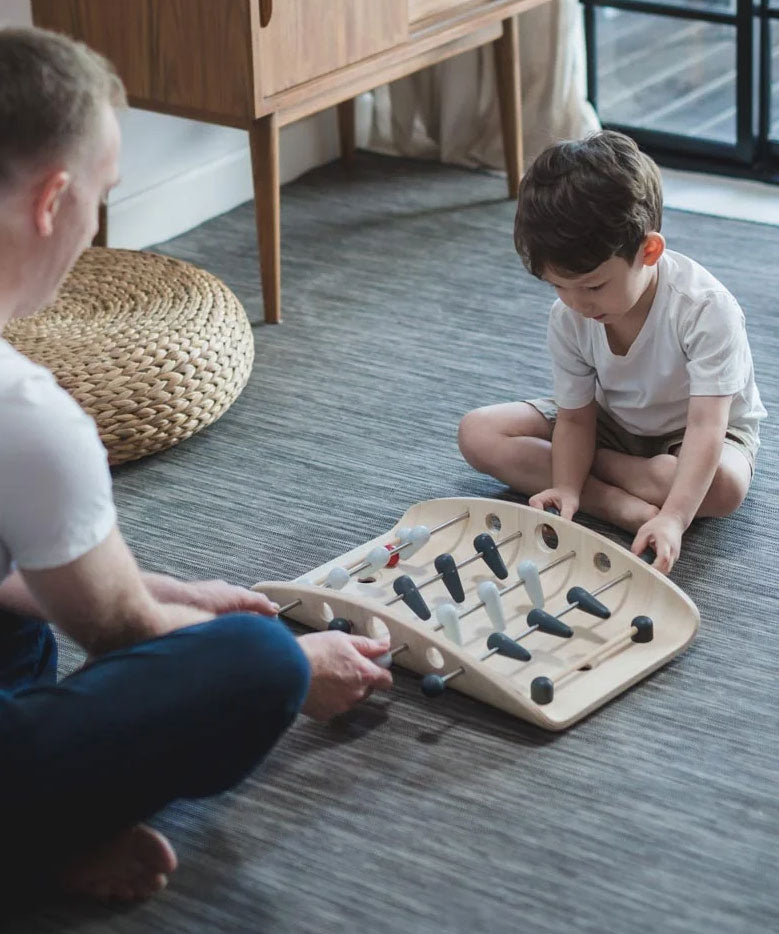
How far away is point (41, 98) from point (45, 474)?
29 cm

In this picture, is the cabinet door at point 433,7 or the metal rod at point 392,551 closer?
the metal rod at point 392,551

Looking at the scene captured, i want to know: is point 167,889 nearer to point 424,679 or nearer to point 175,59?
point 424,679

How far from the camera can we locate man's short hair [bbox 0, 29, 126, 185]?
110cm

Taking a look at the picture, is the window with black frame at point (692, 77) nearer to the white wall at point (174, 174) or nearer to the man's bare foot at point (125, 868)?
the white wall at point (174, 174)

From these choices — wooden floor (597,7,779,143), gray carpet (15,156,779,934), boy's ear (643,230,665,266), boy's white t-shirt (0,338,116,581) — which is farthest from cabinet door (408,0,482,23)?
boy's white t-shirt (0,338,116,581)

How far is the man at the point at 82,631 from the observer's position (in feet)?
3.62

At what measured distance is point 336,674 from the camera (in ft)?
4.80

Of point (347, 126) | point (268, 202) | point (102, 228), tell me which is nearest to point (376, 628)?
point (268, 202)

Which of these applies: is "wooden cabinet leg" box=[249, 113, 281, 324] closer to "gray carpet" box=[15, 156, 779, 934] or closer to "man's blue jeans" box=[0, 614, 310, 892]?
"gray carpet" box=[15, 156, 779, 934]

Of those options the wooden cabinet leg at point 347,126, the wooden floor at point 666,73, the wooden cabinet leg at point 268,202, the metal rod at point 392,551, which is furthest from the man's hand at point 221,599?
the wooden floor at point 666,73

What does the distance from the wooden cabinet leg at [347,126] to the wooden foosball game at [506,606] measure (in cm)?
161

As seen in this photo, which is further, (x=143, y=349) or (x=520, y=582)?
(x=143, y=349)

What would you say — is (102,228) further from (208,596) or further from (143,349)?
(208,596)

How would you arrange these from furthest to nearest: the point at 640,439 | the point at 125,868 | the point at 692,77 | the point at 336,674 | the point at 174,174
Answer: the point at 692,77, the point at 174,174, the point at 640,439, the point at 336,674, the point at 125,868
